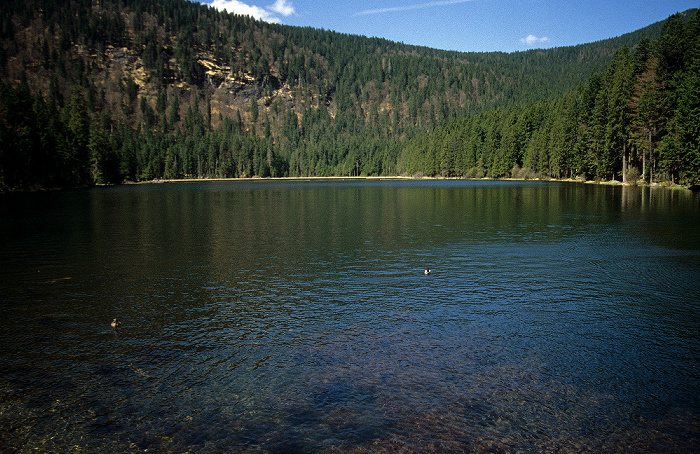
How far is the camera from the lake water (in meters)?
8.86

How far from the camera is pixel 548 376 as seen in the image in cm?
1103

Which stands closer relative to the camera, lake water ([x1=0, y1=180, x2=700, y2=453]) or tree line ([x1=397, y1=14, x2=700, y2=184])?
lake water ([x1=0, y1=180, x2=700, y2=453])

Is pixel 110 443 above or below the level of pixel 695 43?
below

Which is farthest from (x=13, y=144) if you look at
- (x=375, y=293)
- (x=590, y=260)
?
(x=590, y=260)

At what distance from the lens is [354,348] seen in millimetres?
12727

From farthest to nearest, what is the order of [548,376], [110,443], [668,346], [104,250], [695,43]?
[695,43] < [104,250] < [668,346] < [548,376] < [110,443]

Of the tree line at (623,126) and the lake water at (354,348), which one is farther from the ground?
the tree line at (623,126)

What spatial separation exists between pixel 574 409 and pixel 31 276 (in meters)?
23.6

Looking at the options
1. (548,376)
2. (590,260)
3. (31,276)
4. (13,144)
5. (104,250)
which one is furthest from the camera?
(13,144)

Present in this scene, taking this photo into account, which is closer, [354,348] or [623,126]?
[354,348]

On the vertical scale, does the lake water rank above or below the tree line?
below

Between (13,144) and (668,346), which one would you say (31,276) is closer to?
(668,346)

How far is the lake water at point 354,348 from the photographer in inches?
349

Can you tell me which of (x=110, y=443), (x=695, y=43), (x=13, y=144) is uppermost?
(x=695, y=43)
